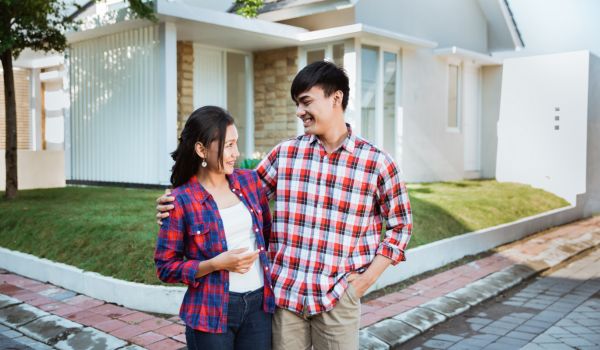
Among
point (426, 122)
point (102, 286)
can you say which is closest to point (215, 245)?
point (102, 286)

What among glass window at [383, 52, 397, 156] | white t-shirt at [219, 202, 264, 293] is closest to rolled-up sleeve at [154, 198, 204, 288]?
white t-shirt at [219, 202, 264, 293]

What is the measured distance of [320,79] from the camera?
2.43 metres

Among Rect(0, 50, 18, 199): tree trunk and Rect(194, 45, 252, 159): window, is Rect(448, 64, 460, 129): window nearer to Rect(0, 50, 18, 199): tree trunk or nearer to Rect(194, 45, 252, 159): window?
Rect(194, 45, 252, 159): window

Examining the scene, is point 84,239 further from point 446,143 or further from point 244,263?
point 446,143

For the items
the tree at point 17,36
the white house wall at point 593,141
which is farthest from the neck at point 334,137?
the white house wall at point 593,141

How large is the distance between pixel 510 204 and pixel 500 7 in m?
8.36

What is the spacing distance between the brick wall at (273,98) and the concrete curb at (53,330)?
8.62 metres

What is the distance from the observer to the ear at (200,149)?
2361 mm

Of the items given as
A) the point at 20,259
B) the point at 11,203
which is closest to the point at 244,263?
the point at 20,259

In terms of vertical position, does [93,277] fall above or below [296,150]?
below

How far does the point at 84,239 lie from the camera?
630cm

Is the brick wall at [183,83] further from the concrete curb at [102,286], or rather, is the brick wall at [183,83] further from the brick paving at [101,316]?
the brick paving at [101,316]

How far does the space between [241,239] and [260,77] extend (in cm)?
1153

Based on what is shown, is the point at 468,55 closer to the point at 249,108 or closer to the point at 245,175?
the point at 249,108
